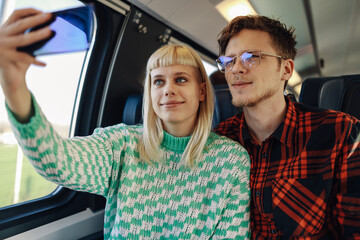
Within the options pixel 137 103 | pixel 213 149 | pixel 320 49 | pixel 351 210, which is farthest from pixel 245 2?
pixel 320 49

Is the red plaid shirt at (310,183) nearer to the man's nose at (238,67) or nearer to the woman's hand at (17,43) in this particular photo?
the man's nose at (238,67)

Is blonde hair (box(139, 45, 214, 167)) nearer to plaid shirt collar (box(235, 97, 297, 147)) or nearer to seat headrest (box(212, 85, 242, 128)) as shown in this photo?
plaid shirt collar (box(235, 97, 297, 147))

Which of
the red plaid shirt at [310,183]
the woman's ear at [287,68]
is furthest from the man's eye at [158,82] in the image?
the woman's ear at [287,68]

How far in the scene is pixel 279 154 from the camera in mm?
1273

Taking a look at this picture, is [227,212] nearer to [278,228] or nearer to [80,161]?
[278,228]

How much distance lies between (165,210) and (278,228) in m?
0.54

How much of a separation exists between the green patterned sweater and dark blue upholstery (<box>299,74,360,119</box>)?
789mm

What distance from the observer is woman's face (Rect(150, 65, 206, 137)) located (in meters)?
1.29

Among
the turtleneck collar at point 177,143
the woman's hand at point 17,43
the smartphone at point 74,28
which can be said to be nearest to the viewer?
the woman's hand at point 17,43

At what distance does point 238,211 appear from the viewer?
123cm

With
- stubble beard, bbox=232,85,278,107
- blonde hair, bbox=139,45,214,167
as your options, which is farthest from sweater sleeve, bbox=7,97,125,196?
stubble beard, bbox=232,85,278,107

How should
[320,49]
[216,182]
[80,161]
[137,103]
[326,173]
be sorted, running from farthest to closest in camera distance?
[320,49]
[137,103]
[216,182]
[326,173]
[80,161]

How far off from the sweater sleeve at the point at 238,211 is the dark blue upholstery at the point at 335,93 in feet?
2.68

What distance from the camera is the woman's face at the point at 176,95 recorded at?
1287mm
